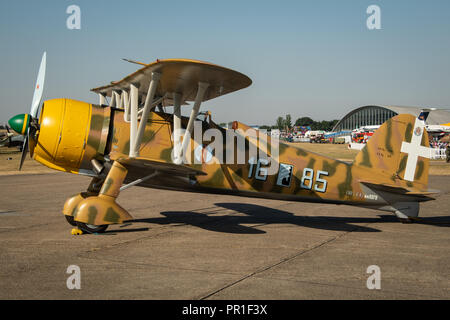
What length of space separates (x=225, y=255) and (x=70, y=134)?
12.7ft

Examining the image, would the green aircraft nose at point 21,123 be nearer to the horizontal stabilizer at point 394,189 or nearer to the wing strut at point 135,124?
the wing strut at point 135,124

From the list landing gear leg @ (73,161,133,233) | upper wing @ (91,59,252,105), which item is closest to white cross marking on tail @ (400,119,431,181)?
upper wing @ (91,59,252,105)

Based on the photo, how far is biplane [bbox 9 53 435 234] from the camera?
7.37 metres

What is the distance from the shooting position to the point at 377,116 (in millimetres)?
96812

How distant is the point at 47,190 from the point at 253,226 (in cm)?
972

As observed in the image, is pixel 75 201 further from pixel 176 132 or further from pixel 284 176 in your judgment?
pixel 284 176

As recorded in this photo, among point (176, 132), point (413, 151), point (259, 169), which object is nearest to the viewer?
point (176, 132)

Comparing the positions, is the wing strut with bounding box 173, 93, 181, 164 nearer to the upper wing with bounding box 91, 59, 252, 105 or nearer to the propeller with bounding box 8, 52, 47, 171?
the upper wing with bounding box 91, 59, 252, 105

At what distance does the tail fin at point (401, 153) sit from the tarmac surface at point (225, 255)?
4.11 ft

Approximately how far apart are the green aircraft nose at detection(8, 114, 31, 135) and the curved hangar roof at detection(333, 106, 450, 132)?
281 ft

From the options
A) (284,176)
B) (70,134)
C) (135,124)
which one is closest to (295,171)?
(284,176)
